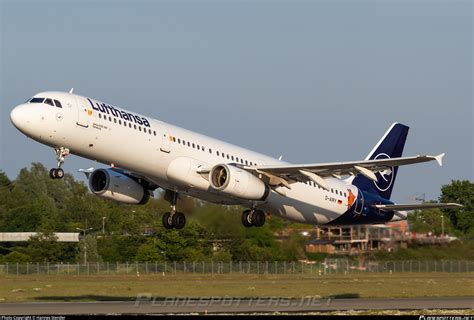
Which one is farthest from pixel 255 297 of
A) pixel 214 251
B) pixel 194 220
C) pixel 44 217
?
pixel 44 217

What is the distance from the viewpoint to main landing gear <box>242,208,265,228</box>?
48.9 m

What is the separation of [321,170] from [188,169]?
628cm

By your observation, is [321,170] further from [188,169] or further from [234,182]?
[188,169]

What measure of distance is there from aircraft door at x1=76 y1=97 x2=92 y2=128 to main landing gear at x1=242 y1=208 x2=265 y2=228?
9794 millimetres

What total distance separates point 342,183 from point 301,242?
5622 mm

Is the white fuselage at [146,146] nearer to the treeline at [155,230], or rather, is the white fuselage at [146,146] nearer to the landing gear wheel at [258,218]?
the landing gear wheel at [258,218]

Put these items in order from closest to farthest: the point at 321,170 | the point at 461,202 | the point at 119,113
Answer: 1. the point at 119,113
2. the point at 321,170
3. the point at 461,202

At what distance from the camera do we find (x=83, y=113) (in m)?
43.2

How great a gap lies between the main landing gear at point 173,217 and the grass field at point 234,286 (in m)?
4.26

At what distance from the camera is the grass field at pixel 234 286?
52812 millimetres

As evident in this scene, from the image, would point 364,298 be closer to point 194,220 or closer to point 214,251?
point 194,220

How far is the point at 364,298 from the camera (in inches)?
1991

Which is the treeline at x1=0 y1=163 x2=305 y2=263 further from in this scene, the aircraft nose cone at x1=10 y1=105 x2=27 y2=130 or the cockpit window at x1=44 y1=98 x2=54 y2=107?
the aircraft nose cone at x1=10 y1=105 x2=27 y2=130

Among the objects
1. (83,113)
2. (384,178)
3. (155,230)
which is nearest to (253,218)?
(83,113)
